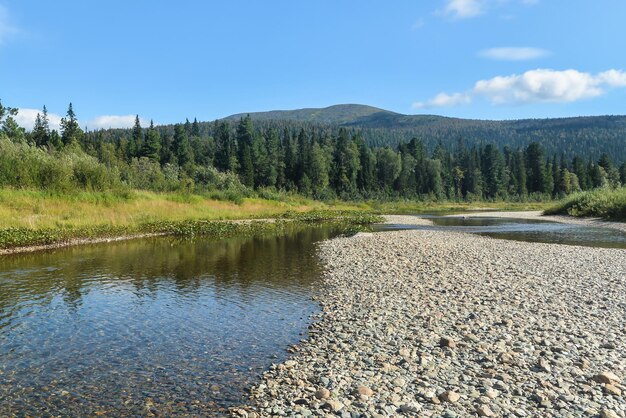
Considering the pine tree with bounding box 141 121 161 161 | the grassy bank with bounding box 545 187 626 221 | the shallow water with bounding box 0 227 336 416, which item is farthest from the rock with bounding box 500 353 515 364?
the pine tree with bounding box 141 121 161 161

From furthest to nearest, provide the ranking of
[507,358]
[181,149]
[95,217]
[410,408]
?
[181,149], [95,217], [507,358], [410,408]

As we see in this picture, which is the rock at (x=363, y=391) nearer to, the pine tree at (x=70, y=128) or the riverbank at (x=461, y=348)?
the riverbank at (x=461, y=348)

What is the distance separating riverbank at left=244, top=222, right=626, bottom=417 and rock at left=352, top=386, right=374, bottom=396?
0.03 m

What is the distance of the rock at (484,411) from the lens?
648cm

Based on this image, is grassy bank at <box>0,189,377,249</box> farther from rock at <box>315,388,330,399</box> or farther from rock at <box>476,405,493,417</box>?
rock at <box>476,405,493,417</box>

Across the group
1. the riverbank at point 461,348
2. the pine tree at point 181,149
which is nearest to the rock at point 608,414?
the riverbank at point 461,348

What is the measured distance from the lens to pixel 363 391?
24.1 ft

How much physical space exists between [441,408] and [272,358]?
12.5ft

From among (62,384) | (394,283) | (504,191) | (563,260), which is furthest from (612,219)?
(504,191)

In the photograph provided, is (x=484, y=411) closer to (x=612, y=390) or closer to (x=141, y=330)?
(x=612, y=390)

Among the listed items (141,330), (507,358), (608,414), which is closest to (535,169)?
(507,358)

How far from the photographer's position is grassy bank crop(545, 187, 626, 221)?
49059 mm

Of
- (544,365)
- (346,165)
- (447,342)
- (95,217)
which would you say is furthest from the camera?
(346,165)

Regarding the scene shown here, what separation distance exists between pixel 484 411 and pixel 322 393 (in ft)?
8.14
